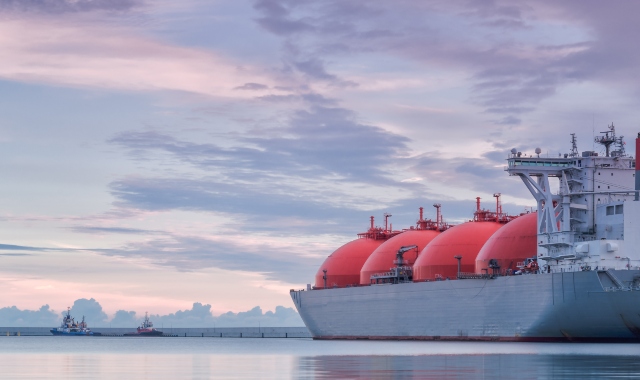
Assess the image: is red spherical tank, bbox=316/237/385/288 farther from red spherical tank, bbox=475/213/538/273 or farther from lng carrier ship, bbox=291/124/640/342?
red spherical tank, bbox=475/213/538/273

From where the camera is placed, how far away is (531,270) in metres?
75.4

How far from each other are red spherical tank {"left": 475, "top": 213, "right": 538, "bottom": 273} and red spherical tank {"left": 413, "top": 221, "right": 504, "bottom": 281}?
475 centimetres

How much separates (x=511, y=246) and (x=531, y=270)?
4.19 meters

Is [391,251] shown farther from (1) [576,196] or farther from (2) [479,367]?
(2) [479,367]

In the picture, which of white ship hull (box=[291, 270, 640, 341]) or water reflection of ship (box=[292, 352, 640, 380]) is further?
white ship hull (box=[291, 270, 640, 341])

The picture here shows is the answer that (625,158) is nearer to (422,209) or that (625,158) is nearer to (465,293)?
(465,293)

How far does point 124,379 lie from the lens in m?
36.1

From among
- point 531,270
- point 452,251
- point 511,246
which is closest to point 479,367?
point 531,270

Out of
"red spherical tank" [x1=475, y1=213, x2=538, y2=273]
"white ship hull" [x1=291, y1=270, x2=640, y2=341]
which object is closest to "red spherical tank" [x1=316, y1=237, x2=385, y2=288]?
"white ship hull" [x1=291, y1=270, x2=640, y2=341]

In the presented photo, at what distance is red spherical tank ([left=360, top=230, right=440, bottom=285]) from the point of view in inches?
3812

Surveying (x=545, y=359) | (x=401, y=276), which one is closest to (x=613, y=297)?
(x=545, y=359)

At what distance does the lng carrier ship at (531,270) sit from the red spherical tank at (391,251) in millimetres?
121

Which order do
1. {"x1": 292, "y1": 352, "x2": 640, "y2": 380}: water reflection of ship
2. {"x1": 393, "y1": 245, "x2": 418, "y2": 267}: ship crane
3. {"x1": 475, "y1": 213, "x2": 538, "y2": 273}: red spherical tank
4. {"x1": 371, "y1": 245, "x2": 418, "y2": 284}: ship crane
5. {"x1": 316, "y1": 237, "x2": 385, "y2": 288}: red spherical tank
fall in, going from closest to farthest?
1. {"x1": 292, "y1": 352, "x2": 640, "y2": 380}: water reflection of ship
2. {"x1": 475, "y1": 213, "x2": 538, "y2": 273}: red spherical tank
3. {"x1": 371, "y1": 245, "x2": 418, "y2": 284}: ship crane
4. {"x1": 393, "y1": 245, "x2": 418, "y2": 267}: ship crane
5. {"x1": 316, "y1": 237, "x2": 385, "y2": 288}: red spherical tank

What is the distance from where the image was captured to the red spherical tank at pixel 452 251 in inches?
3388
